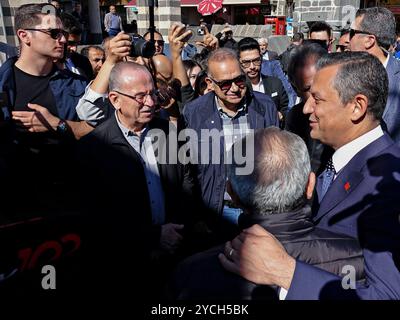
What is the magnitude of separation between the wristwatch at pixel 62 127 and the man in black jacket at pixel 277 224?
164 centimetres

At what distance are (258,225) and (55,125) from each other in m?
1.79

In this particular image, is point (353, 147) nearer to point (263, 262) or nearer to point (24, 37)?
point (263, 262)

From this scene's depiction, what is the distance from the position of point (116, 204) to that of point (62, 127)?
720 millimetres

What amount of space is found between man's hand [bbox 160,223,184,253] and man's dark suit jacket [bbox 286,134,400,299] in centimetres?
91

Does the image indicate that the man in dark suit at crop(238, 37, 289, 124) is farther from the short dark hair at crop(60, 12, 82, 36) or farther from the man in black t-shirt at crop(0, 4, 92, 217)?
the short dark hair at crop(60, 12, 82, 36)

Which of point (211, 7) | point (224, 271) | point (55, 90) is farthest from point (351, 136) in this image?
point (211, 7)

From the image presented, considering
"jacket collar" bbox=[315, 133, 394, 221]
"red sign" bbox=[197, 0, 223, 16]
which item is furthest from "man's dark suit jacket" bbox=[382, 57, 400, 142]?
"red sign" bbox=[197, 0, 223, 16]

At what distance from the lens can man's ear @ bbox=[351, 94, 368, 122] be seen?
1764mm

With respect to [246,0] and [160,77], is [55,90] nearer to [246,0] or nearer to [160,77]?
[160,77]

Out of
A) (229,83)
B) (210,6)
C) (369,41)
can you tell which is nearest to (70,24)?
(229,83)

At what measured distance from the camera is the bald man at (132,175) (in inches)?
91.7

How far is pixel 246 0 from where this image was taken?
23719 mm

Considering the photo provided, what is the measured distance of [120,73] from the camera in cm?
242

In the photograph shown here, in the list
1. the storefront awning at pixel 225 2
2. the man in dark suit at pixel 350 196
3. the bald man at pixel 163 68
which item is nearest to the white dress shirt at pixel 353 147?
the man in dark suit at pixel 350 196
